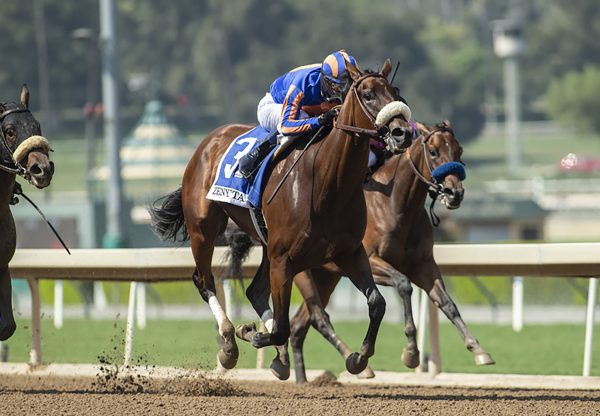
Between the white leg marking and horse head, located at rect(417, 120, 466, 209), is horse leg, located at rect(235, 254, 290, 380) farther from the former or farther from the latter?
horse head, located at rect(417, 120, 466, 209)

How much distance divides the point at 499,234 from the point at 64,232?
10.1m

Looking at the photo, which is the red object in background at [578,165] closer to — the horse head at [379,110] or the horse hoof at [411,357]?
the horse hoof at [411,357]

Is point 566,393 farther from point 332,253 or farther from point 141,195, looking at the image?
point 141,195

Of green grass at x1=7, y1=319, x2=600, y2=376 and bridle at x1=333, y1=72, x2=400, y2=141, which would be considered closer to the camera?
bridle at x1=333, y1=72, x2=400, y2=141

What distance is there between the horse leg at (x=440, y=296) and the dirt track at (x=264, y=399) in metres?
0.33

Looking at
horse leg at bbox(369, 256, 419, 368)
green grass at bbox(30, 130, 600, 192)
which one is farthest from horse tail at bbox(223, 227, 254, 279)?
green grass at bbox(30, 130, 600, 192)

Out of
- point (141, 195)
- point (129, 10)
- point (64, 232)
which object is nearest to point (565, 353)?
point (64, 232)

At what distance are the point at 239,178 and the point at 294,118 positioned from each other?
0.57 meters

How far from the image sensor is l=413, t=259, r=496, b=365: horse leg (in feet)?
23.0

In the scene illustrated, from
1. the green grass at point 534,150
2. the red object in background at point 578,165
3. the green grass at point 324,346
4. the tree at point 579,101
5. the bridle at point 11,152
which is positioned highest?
the bridle at point 11,152

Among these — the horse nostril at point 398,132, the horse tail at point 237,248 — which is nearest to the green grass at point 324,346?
the horse tail at point 237,248

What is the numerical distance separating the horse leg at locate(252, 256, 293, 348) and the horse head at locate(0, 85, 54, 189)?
125cm

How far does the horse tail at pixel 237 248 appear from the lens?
796cm

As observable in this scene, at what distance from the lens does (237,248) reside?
26.3 ft
